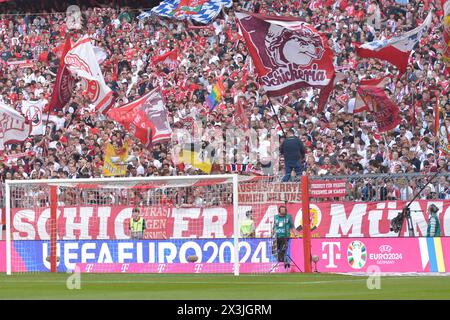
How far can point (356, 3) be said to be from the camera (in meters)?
35.1

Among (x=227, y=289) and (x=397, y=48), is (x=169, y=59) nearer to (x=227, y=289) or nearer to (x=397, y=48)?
(x=397, y=48)

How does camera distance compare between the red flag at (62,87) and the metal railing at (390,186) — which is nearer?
the metal railing at (390,186)

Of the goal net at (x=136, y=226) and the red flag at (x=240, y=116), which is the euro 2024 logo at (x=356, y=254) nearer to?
the goal net at (x=136, y=226)

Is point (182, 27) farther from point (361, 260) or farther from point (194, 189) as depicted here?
point (361, 260)

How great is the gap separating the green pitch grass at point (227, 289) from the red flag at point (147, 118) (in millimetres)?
→ 10003

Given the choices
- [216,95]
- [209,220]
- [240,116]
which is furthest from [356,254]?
[216,95]

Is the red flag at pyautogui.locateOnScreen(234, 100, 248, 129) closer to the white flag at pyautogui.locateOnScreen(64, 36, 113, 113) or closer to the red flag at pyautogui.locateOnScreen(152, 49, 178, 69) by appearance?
the white flag at pyautogui.locateOnScreen(64, 36, 113, 113)

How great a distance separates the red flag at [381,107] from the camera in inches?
1137

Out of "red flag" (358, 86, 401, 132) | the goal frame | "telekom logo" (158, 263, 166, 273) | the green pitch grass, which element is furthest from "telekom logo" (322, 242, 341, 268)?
"red flag" (358, 86, 401, 132)

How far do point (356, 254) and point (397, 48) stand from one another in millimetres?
6274

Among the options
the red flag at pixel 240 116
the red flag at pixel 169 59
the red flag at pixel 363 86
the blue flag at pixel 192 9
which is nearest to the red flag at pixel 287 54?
the red flag at pixel 363 86

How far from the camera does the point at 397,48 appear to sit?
29.3m

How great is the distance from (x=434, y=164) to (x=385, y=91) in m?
3.28

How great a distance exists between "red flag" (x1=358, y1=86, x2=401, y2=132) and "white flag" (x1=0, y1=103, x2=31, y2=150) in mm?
9244
